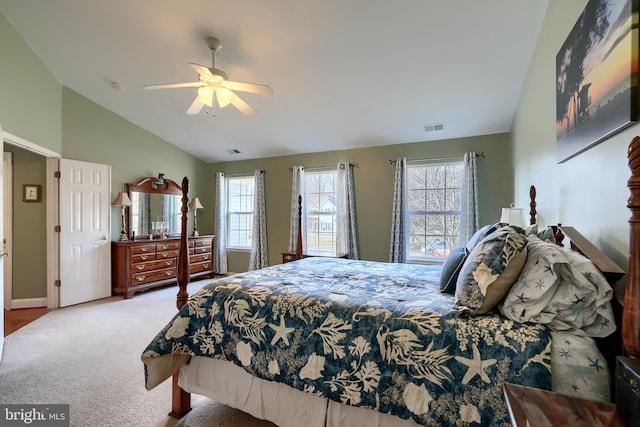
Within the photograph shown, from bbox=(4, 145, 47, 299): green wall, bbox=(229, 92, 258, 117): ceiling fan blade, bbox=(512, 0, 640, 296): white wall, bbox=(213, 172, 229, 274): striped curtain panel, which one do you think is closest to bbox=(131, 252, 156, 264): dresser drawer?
bbox=(4, 145, 47, 299): green wall

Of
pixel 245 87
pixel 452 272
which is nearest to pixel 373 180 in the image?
pixel 245 87

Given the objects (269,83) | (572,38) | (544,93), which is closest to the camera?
(572,38)

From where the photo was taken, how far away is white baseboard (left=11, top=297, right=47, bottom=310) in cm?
388

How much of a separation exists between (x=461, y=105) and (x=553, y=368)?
125 inches

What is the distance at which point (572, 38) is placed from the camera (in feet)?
5.41

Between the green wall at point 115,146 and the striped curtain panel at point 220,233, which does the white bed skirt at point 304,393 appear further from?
the striped curtain panel at point 220,233

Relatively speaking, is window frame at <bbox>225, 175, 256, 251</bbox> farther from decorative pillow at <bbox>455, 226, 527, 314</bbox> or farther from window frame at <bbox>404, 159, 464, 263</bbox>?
decorative pillow at <bbox>455, 226, 527, 314</bbox>

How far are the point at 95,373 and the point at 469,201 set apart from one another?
14.8ft

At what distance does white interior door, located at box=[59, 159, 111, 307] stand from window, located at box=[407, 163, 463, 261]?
15.4 feet

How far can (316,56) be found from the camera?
291 centimetres

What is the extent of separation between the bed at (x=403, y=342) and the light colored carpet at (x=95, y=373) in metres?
0.20

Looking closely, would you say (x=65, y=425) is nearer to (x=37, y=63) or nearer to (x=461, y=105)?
(x=37, y=63)

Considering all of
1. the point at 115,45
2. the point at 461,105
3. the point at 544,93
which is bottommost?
the point at 544,93

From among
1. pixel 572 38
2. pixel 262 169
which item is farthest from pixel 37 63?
pixel 572 38
